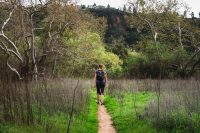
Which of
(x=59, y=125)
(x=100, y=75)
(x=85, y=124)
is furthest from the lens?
(x=100, y=75)

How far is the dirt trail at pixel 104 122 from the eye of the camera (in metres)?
12.5

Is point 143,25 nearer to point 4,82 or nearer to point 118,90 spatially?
point 118,90

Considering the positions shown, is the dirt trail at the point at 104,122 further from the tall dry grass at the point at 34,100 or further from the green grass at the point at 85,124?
the tall dry grass at the point at 34,100

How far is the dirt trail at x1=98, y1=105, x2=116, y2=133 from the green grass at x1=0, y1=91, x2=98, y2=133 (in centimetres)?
18

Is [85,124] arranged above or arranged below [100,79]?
below

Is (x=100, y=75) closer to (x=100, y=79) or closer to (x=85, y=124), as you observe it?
(x=100, y=79)

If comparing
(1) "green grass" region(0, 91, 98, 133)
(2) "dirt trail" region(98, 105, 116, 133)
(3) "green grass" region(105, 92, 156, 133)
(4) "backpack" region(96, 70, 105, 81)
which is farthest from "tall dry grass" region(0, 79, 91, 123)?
(4) "backpack" region(96, 70, 105, 81)

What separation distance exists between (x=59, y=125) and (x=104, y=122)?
285cm

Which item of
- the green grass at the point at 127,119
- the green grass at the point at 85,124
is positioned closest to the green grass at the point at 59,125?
the green grass at the point at 85,124

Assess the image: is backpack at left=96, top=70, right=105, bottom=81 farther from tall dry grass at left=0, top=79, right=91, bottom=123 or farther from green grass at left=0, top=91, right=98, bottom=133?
green grass at left=0, top=91, right=98, bottom=133

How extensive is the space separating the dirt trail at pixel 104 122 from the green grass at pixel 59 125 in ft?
0.60

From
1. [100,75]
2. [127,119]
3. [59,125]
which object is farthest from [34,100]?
[100,75]

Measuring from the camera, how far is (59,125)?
11.5 m

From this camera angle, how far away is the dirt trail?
12.5 meters
